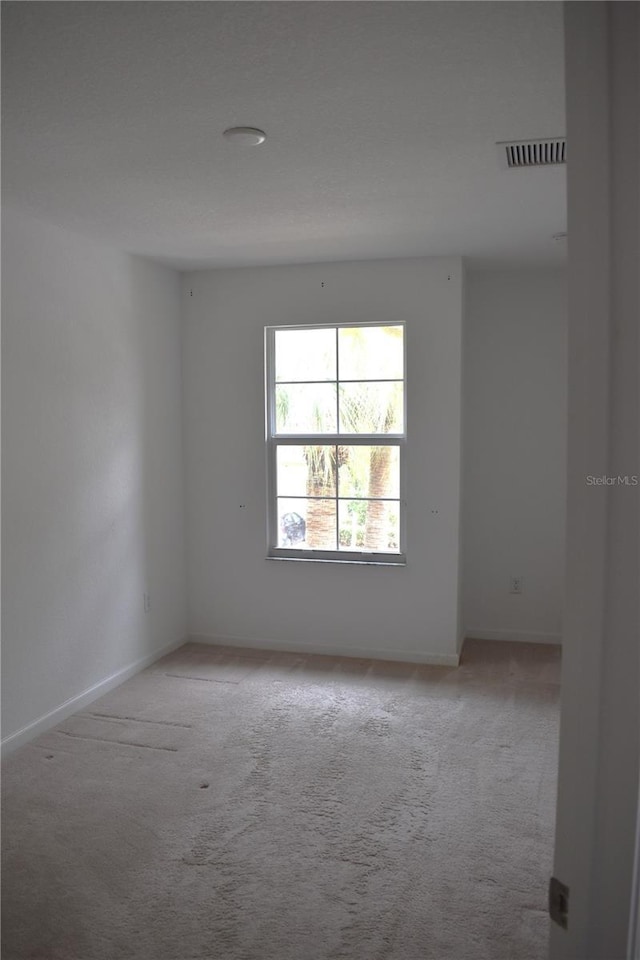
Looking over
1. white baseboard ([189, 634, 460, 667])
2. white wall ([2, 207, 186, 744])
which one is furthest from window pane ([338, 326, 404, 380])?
white baseboard ([189, 634, 460, 667])

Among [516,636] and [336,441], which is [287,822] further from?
[516,636]

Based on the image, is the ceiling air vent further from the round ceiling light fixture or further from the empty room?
the round ceiling light fixture

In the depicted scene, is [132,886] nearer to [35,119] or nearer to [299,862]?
[299,862]

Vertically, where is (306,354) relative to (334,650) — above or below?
above

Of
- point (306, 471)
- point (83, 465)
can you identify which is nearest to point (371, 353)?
point (306, 471)

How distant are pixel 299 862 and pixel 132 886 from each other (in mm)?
582

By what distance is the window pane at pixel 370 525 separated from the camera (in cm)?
490

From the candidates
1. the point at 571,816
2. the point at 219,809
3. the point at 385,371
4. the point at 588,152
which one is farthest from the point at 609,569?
the point at 385,371

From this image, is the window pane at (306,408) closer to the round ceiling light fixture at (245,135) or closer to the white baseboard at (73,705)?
the white baseboard at (73,705)

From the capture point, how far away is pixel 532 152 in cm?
274

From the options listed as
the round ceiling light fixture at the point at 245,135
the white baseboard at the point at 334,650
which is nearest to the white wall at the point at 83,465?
the white baseboard at the point at 334,650

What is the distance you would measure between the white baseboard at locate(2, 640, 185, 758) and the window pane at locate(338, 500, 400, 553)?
147 cm

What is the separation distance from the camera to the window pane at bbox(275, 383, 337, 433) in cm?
495

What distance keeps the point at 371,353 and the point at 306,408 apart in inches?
22.5
